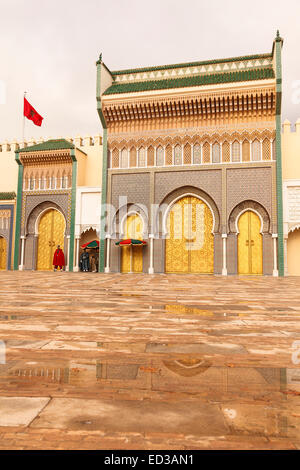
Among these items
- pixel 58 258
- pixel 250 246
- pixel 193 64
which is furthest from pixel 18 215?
pixel 250 246

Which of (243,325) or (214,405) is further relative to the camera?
(243,325)

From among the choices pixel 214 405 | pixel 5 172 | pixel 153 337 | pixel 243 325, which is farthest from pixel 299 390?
pixel 5 172

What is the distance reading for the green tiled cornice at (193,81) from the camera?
13.8 meters

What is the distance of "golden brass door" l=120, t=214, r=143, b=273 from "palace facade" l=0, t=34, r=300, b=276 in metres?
0.04

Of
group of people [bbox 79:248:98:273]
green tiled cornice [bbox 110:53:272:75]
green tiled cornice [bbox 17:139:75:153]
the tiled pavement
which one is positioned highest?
green tiled cornice [bbox 110:53:272:75]

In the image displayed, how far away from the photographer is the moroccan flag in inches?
655

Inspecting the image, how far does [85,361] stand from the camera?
1.46m

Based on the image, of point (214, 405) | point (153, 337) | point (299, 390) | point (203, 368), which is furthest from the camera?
point (153, 337)

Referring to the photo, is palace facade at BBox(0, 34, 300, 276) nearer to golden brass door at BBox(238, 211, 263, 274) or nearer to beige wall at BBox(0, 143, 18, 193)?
golden brass door at BBox(238, 211, 263, 274)

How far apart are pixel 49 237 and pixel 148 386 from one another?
15.6 m

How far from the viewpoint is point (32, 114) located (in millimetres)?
16969

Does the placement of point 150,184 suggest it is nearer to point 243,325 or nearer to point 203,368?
point 243,325

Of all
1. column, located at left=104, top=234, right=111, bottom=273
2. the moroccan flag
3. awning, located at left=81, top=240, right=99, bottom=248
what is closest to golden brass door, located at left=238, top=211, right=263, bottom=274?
column, located at left=104, top=234, right=111, bottom=273
